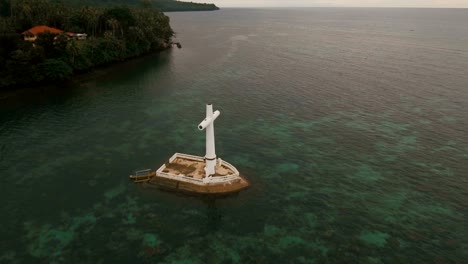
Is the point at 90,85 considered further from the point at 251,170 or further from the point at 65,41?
the point at 251,170

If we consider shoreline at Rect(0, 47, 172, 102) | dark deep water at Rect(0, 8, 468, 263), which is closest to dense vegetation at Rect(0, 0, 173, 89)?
shoreline at Rect(0, 47, 172, 102)

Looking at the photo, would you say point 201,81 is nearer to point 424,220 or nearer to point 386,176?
point 386,176

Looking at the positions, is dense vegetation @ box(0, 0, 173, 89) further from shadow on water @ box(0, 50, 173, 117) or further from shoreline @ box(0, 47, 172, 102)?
shadow on water @ box(0, 50, 173, 117)

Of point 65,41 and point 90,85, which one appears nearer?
point 65,41

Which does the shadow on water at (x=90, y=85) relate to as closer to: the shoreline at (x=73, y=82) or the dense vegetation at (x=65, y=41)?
the shoreline at (x=73, y=82)

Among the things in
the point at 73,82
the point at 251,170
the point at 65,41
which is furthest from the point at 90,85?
the point at 251,170

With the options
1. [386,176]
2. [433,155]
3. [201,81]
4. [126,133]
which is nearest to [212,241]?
[386,176]

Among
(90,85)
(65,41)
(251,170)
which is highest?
(65,41)
